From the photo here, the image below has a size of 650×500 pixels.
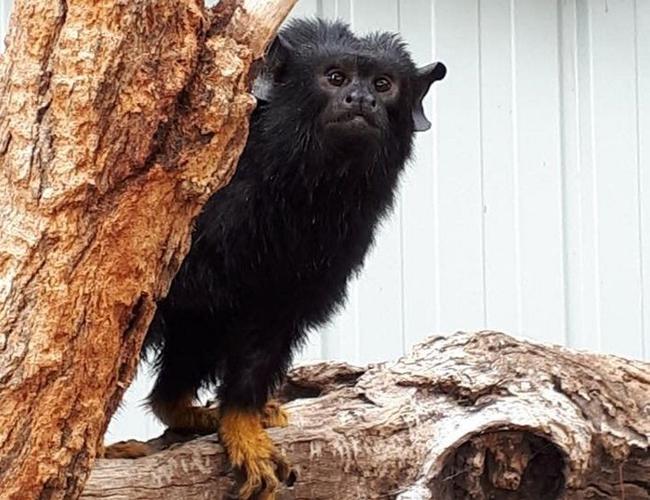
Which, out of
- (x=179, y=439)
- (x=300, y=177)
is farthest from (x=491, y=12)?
(x=179, y=439)

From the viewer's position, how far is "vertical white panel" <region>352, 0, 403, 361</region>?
4.95 m

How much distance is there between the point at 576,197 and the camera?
508 centimetres

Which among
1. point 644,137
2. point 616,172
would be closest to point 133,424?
point 616,172

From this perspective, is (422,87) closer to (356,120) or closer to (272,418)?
(356,120)

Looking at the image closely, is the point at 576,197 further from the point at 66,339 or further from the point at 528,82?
the point at 66,339

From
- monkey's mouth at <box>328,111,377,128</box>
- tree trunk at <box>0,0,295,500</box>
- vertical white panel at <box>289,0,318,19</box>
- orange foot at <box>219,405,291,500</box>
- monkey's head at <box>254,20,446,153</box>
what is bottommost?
orange foot at <box>219,405,291,500</box>

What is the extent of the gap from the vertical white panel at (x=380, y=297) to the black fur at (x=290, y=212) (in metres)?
1.36

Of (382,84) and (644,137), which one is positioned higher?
(644,137)

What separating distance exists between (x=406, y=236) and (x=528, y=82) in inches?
29.0

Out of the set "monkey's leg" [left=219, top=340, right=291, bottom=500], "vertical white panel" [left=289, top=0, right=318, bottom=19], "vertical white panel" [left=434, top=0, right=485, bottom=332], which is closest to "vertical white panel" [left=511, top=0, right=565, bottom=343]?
"vertical white panel" [left=434, top=0, right=485, bottom=332]

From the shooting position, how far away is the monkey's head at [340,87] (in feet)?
10.9

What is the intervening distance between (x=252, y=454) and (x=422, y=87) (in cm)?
107

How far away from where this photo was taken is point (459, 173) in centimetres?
502

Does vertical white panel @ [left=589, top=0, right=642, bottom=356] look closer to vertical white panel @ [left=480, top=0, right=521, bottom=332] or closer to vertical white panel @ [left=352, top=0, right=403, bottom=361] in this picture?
vertical white panel @ [left=480, top=0, right=521, bottom=332]
